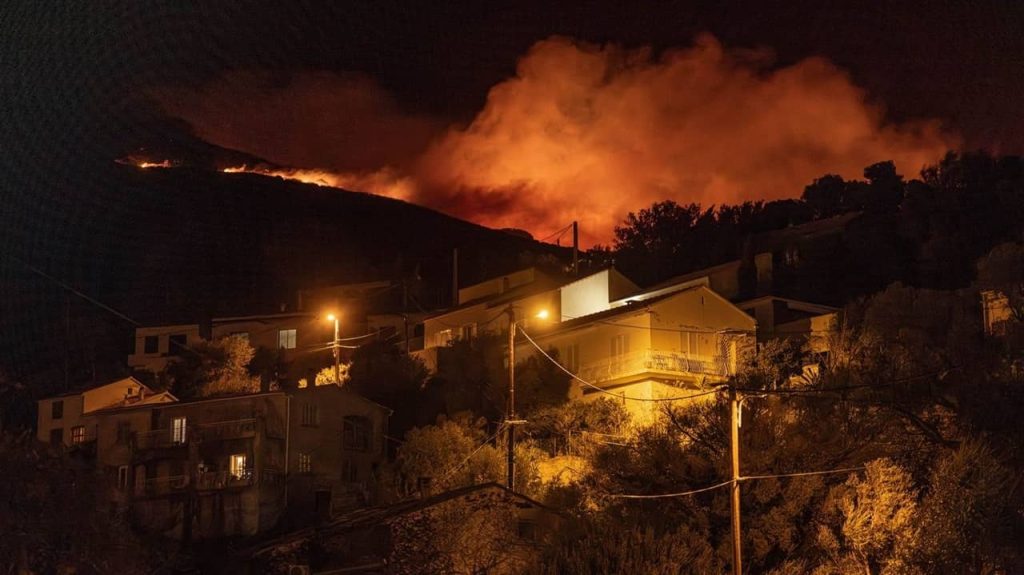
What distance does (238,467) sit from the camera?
154 ft

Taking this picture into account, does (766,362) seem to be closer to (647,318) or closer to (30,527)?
(647,318)

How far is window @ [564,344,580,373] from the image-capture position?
53406mm

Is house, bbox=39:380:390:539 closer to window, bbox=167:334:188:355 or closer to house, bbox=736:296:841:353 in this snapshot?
house, bbox=736:296:841:353

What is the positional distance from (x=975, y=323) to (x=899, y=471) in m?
17.6

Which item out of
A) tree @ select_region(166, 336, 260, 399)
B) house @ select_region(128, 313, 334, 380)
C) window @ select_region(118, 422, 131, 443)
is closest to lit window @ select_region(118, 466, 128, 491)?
window @ select_region(118, 422, 131, 443)

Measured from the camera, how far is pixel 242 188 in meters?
159

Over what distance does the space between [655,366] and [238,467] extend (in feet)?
54.7

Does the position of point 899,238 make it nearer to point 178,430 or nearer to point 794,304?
point 794,304

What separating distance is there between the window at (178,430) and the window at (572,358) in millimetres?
16300

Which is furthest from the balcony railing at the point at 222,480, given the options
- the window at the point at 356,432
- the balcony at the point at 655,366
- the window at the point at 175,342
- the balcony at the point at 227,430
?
the window at the point at 175,342

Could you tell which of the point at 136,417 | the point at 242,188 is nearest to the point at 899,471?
the point at 136,417

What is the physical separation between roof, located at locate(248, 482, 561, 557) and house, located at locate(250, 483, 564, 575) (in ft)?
0.14

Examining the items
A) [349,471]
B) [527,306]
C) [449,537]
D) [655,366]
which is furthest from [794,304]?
[449,537]

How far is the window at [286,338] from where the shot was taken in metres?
78.8
